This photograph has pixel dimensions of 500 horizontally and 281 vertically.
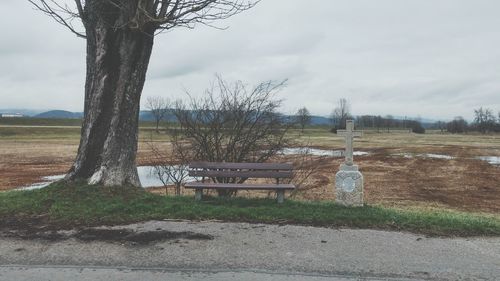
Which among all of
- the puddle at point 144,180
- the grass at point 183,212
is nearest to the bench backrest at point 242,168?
the grass at point 183,212

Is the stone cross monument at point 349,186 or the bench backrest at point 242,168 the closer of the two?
the stone cross monument at point 349,186

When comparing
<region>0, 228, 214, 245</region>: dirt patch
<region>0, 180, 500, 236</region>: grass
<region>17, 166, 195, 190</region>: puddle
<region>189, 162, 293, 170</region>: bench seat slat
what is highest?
<region>189, 162, 293, 170</region>: bench seat slat

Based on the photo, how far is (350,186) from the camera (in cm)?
923

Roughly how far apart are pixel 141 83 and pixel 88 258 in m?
4.70

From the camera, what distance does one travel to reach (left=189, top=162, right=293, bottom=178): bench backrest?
9.97 metres

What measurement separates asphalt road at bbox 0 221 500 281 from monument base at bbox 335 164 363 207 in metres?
1.69

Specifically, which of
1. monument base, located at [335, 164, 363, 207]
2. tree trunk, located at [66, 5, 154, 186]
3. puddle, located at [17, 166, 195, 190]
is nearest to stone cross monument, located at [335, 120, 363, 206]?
monument base, located at [335, 164, 363, 207]

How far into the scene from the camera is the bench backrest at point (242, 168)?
997 centimetres

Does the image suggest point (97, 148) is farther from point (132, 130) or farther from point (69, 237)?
point (69, 237)

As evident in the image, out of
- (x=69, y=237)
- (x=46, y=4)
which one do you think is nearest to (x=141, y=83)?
(x=46, y=4)

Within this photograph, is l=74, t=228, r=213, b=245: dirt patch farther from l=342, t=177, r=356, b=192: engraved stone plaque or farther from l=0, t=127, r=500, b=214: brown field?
l=0, t=127, r=500, b=214: brown field

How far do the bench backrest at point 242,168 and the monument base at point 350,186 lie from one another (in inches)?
42.8

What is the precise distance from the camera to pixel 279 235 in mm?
7230

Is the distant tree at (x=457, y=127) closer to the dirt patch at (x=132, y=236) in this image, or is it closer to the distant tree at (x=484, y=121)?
the distant tree at (x=484, y=121)
